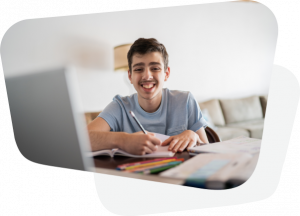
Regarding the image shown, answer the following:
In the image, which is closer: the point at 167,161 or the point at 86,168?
the point at 167,161

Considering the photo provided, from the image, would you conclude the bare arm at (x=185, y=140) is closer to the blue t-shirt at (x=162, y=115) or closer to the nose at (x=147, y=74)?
the blue t-shirt at (x=162, y=115)

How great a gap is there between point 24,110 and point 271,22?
70 cm

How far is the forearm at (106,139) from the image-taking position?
0.66 meters

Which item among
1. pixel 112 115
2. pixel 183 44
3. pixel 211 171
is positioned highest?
pixel 183 44

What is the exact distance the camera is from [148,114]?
0.70 metres

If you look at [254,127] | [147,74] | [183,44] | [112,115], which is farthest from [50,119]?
[254,127]

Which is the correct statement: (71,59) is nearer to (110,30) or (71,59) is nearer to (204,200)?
(110,30)

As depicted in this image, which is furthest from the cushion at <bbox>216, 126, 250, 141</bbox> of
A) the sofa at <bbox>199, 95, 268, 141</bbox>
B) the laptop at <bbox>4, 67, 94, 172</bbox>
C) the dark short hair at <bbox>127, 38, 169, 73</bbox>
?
the laptop at <bbox>4, 67, 94, 172</bbox>

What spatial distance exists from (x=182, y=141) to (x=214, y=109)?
0.34ft

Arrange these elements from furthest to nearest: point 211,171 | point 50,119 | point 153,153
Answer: point 50,119 < point 153,153 < point 211,171

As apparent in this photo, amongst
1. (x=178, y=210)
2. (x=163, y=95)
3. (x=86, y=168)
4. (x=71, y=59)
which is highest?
(x=71, y=59)

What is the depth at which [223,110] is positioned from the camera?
2.30 feet

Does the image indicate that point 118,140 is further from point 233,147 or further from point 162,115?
point 233,147

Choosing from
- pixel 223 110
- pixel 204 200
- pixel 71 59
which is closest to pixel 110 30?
pixel 71 59
